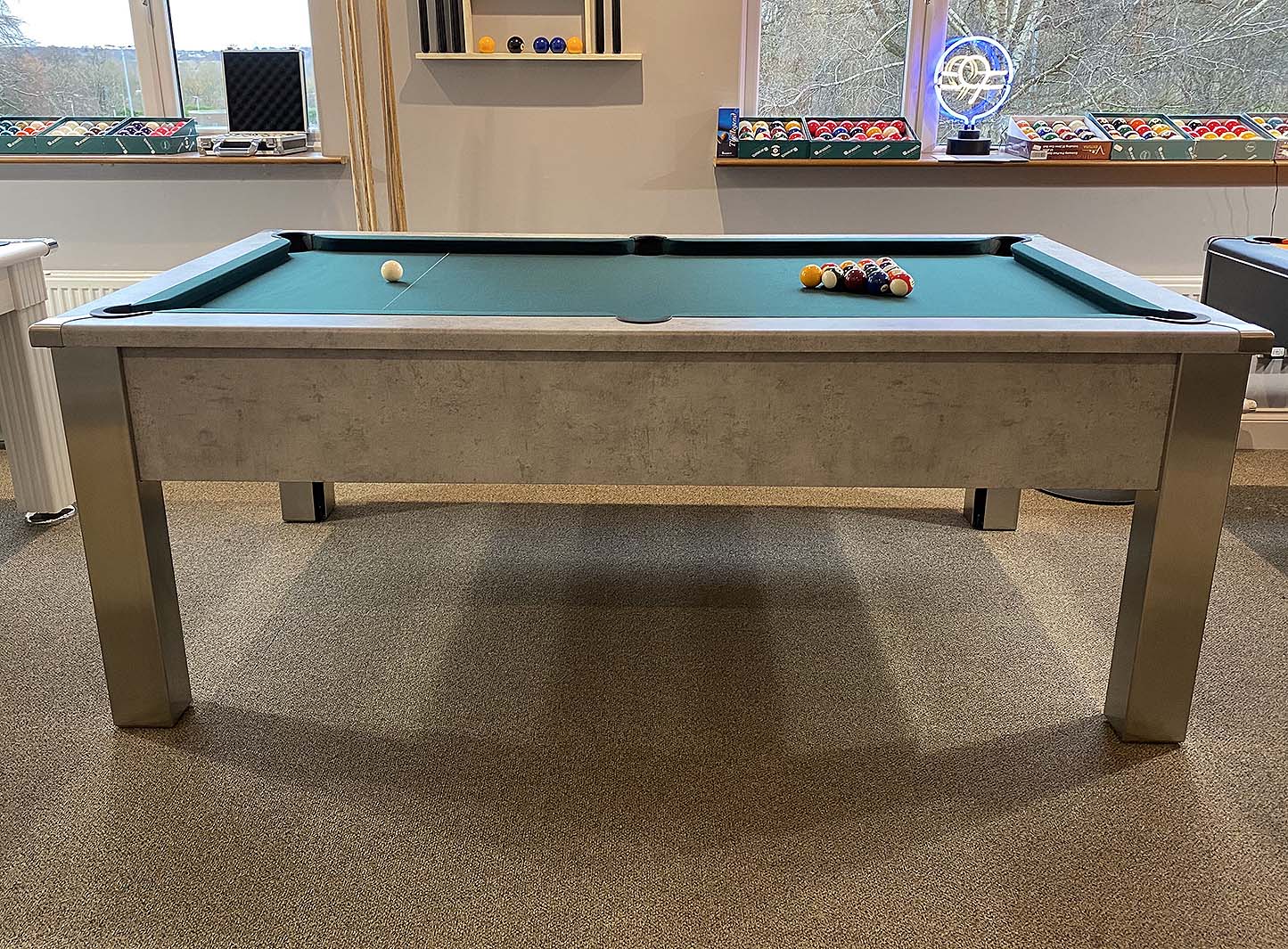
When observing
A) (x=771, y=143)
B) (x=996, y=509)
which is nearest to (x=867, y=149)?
(x=771, y=143)

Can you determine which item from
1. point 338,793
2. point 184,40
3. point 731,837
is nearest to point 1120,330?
point 731,837

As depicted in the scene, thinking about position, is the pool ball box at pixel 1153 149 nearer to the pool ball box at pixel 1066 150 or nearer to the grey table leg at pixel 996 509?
the pool ball box at pixel 1066 150

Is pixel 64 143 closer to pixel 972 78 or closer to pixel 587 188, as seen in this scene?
pixel 587 188

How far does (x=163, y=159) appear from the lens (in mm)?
3926

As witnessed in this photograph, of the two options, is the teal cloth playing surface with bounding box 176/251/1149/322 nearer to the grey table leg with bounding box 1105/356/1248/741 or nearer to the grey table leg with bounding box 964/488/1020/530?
the grey table leg with bounding box 1105/356/1248/741

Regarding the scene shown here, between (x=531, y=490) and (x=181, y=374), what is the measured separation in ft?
5.04

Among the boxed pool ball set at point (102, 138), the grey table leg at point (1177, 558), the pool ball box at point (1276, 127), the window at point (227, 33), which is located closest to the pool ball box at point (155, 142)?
the boxed pool ball set at point (102, 138)

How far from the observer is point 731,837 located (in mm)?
1746

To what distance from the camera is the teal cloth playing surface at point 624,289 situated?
201cm

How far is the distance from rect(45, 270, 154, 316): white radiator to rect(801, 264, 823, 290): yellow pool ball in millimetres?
2924

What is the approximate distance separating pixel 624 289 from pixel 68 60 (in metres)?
3.18

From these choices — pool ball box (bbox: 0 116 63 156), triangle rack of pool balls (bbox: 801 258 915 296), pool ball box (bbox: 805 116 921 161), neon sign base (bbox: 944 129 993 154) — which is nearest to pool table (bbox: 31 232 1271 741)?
triangle rack of pool balls (bbox: 801 258 915 296)

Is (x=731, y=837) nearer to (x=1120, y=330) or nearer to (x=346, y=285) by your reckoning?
(x=1120, y=330)

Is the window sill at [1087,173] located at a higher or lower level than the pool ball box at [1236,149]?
lower
